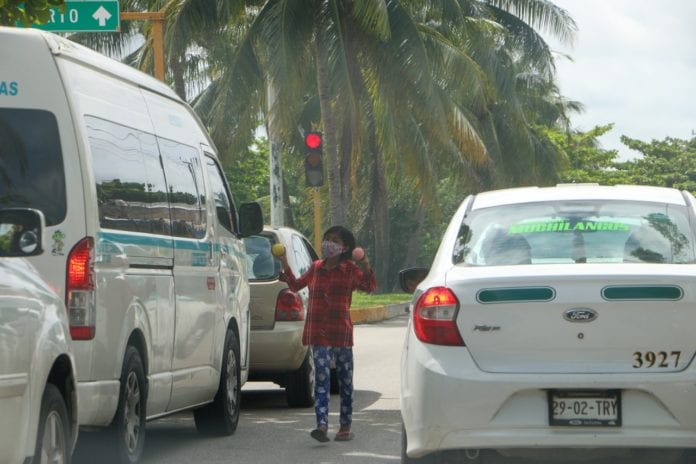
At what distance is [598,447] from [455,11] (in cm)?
2314

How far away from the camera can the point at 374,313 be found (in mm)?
32250

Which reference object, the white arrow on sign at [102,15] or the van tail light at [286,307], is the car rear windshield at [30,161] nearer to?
the van tail light at [286,307]

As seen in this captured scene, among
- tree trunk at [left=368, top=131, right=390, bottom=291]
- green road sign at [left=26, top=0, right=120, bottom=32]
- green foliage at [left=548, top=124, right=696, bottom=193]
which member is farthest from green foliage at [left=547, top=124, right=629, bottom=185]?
green road sign at [left=26, top=0, right=120, bottom=32]

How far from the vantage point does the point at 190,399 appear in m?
10.0

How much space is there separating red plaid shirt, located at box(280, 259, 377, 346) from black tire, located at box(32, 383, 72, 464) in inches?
150

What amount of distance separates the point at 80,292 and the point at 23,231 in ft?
4.91

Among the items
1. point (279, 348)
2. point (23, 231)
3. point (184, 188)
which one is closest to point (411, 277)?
point (184, 188)

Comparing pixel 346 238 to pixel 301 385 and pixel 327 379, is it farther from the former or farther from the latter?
pixel 301 385

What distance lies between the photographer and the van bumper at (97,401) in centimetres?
772

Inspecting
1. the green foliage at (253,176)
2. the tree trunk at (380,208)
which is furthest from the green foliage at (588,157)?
the tree trunk at (380,208)

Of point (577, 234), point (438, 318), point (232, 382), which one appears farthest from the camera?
point (232, 382)

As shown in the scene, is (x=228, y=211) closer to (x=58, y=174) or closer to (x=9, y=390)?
(x=58, y=174)

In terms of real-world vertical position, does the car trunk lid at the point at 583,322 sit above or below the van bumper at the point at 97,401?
above

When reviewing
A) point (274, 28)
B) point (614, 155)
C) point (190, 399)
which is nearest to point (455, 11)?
point (274, 28)
